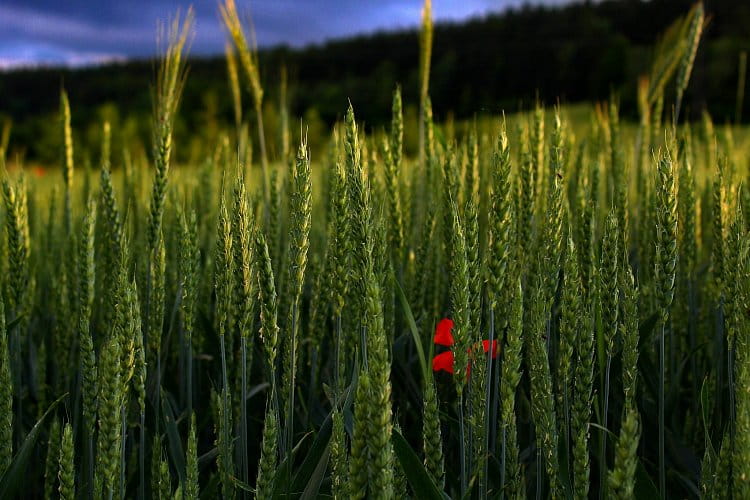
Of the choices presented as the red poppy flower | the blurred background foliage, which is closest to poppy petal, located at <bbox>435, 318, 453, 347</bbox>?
the red poppy flower

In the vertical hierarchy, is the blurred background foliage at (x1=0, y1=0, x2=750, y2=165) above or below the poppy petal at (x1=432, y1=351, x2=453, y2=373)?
above

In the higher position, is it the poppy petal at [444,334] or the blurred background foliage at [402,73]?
the blurred background foliage at [402,73]

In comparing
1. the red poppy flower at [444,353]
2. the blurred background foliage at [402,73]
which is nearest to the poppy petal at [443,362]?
the red poppy flower at [444,353]

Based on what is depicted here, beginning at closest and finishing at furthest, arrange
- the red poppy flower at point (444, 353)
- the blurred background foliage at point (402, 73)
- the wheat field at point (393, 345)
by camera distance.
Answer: the wheat field at point (393, 345)
the red poppy flower at point (444, 353)
the blurred background foliage at point (402, 73)

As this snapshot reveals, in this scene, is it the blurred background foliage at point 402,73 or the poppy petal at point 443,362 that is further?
the blurred background foliage at point 402,73

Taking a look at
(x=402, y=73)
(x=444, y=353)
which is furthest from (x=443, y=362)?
(x=402, y=73)

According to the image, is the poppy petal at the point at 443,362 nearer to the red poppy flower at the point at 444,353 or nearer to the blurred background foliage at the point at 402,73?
the red poppy flower at the point at 444,353

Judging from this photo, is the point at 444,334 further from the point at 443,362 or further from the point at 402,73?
the point at 402,73

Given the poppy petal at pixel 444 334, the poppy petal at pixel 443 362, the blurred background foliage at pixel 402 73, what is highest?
the blurred background foliage at pixel 402 73

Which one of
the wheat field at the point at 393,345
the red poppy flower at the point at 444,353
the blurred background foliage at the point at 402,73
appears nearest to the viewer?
the wheat field at the point at 393,345

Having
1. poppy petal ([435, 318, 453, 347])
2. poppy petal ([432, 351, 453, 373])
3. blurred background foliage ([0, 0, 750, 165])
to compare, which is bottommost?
poppy petal ([432, 351, 453, 373])

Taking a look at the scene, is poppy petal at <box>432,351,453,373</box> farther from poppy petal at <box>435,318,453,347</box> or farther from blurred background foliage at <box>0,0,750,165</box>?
blurred background foliage at <box>0,0,750,165</box>

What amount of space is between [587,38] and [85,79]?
33.0 meters

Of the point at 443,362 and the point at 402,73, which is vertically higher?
the point at 402,73
